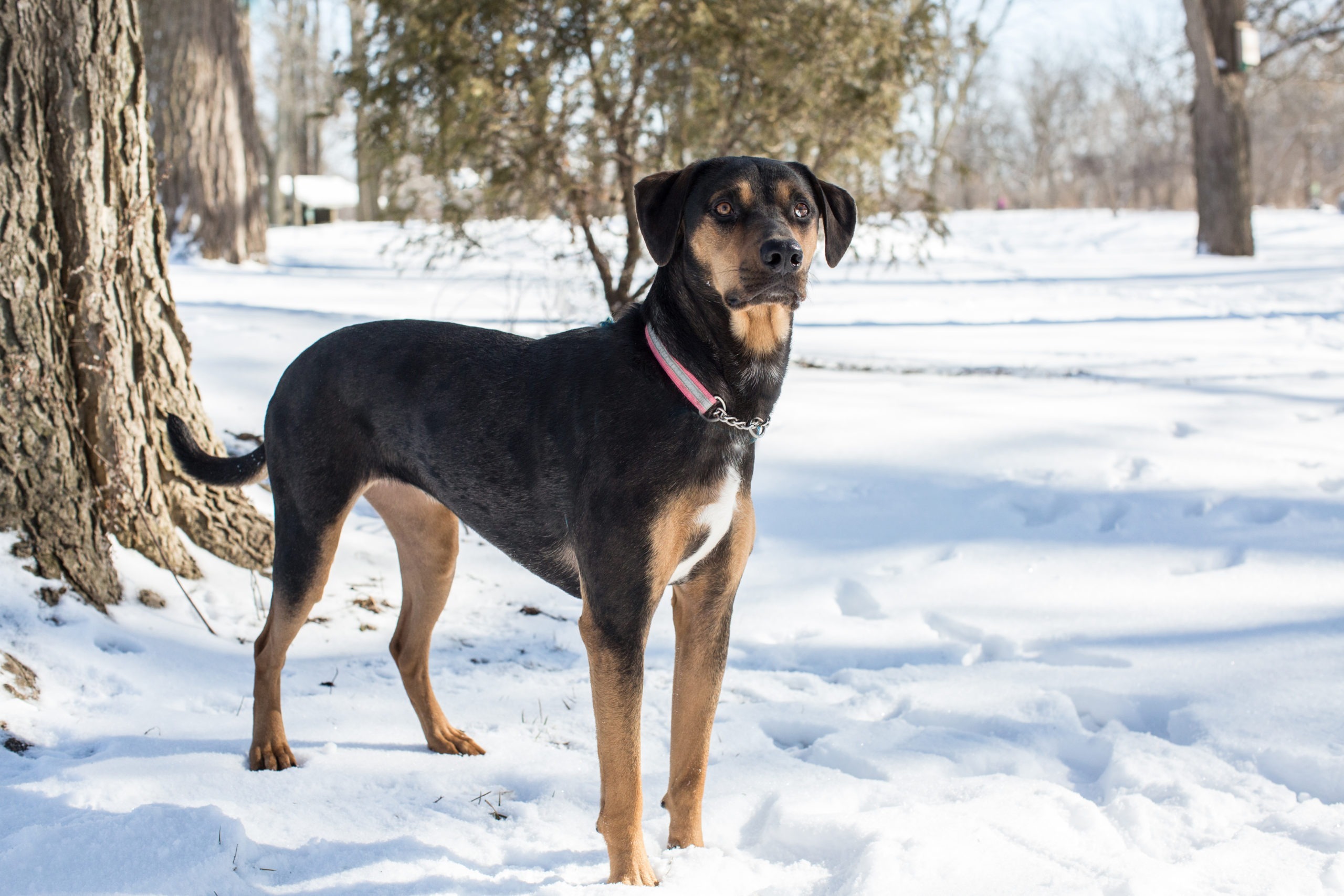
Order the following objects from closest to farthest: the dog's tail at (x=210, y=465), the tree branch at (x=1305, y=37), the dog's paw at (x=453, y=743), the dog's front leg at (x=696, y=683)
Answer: the dog's front leg at (x=696, y=683)
the dog's paw at (x=453, y=743)
the dog's tail at (x=210, y=465)
the tree branch at (x=1305, y=37)

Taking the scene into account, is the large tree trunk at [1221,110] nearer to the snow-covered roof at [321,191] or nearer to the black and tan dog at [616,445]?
the black and tan dog at [616,445]

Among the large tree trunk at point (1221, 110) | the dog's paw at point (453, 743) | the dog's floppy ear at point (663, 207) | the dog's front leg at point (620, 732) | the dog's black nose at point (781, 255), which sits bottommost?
the dog's paw at point (453, 743)

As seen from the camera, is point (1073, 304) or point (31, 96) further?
point (1073, 304)

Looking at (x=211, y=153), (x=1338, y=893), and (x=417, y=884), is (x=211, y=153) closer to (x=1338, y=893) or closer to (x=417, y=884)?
(x=417, y=884)

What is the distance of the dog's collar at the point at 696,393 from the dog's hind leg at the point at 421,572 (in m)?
1.10

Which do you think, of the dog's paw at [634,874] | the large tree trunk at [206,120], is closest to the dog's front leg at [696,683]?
the dog's paw at [634,874]

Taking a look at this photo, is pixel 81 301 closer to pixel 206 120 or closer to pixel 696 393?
pixel 696 393

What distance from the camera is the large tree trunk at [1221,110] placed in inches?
663

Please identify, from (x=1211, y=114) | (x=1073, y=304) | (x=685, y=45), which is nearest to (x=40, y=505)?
(x=685, y=45)

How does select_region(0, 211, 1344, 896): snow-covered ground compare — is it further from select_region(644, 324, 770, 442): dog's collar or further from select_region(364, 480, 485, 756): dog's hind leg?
select_region(644, 324, 770, 442): dog's collar

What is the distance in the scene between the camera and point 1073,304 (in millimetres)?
13117

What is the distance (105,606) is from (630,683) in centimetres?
220

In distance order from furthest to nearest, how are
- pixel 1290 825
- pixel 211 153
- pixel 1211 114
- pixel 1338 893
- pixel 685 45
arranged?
pixel 1211 114
pixel 211 153
pixel 685 45
pixel 1290 825
pixel 1338 893

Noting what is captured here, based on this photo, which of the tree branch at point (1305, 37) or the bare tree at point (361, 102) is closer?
the bare tree at point (361, 102)
